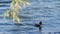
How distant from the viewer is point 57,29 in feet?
11.9

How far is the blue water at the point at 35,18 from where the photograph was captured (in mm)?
3482

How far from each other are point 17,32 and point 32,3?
0.62 metres

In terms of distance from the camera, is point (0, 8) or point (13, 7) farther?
point (0, 8)

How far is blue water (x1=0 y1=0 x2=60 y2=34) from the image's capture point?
348cm

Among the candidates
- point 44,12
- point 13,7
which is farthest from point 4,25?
point 13,7

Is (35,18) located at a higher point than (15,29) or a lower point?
higher

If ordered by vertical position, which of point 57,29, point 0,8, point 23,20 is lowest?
point 57,29

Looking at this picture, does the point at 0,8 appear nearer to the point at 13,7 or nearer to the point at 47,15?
the point at 47,15

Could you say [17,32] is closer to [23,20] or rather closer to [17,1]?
[23,20]

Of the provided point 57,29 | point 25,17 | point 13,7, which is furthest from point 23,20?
point 13,7

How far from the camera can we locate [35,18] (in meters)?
3.54

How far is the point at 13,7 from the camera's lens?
2270 millimetres

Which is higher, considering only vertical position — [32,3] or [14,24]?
[32,3]

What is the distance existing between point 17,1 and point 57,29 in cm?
158
